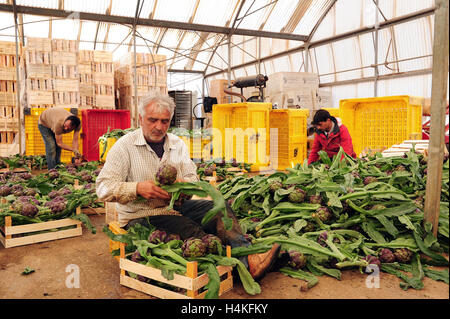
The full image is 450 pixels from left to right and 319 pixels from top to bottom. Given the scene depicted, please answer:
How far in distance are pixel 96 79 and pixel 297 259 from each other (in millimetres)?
10976

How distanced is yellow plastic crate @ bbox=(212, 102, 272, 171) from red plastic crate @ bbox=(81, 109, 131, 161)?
2.52 metres

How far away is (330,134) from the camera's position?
190 inches

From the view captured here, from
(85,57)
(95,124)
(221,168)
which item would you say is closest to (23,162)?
(95,124)

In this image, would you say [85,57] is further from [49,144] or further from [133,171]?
[133,171]

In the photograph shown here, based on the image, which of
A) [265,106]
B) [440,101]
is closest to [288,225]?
[440,101]

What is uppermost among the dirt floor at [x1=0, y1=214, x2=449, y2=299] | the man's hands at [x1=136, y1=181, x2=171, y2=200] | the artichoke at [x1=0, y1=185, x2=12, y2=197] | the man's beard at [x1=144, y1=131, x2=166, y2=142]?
the man's beard at [x1=144, y1=131, x2=166, y2=142]

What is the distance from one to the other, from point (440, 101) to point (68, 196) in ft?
10.9

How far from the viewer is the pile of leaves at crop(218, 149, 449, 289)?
2.45 meters

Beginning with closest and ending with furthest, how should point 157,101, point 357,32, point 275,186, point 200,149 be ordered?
point 157,101 < point 275,186 < point 200,149 < point 357,32

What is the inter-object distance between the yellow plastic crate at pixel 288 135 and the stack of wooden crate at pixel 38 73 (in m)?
6.18

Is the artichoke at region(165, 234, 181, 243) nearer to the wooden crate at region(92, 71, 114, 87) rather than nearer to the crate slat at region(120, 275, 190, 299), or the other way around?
the crate slat at region(120, 275, 190, 299)

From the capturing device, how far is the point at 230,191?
3646 mm

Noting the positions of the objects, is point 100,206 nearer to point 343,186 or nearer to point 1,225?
point 1,225

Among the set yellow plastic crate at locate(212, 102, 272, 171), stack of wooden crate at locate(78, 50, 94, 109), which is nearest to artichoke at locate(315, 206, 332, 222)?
yellow plastic crate at locate(212, 102, 272, 171)
